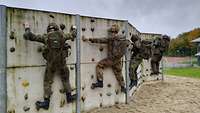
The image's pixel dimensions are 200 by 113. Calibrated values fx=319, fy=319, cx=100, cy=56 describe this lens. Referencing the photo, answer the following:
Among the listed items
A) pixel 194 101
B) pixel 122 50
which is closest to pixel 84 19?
pixel 122 50

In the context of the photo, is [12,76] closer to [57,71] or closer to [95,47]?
[57,71]

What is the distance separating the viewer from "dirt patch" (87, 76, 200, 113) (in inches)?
279

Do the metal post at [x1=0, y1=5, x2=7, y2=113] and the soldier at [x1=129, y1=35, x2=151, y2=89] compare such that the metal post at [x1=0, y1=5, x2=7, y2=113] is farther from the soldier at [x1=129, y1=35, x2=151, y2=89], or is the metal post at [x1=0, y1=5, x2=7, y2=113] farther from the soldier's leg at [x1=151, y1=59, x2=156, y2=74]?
the soldier's leg at [x1=151, y1=59, x2=156, y2=74]

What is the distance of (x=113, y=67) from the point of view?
7191 mm

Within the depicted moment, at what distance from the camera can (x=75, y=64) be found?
20.4 feet

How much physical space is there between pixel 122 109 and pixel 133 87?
2.09 metres

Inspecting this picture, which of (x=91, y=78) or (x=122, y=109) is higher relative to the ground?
(x=91, y=78)

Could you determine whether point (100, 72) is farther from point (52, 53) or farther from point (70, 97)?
point (52, 53)

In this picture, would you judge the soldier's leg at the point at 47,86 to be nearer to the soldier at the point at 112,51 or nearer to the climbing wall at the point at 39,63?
the climbing wall at the point at 39,63

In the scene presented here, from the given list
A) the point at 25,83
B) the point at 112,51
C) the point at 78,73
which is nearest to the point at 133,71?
the point at 112,51

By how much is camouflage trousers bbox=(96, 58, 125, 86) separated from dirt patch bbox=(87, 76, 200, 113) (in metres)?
0.63

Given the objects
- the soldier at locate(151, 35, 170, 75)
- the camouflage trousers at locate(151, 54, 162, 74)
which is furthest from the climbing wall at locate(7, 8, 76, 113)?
the camouflage trousers at locate(151, 54, 162, 74)

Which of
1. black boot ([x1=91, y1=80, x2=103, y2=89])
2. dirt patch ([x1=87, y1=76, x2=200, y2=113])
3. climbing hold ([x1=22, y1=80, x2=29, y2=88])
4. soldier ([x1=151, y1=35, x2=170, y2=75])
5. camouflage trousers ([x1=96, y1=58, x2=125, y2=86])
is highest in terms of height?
soldier ([x1=151, y1=35, x2=170, y2=75])

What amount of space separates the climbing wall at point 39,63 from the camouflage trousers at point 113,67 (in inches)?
3.9
